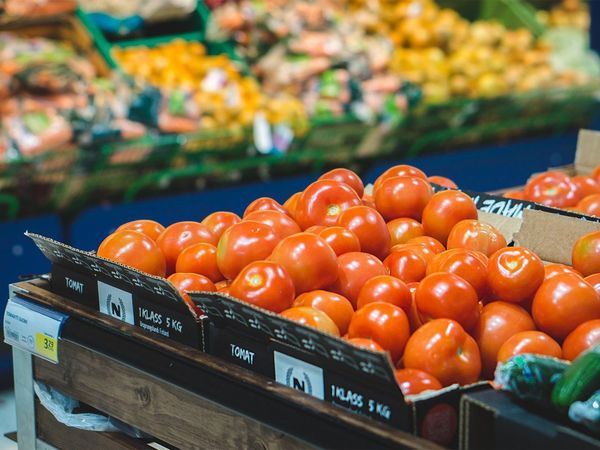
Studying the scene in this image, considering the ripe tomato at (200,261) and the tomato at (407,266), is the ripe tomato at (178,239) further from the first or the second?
the tomato at (407,266)

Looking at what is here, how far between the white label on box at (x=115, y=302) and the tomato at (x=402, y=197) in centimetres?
62

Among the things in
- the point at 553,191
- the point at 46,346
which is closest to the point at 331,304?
the point at 46,346

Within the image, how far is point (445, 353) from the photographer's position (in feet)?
4.89

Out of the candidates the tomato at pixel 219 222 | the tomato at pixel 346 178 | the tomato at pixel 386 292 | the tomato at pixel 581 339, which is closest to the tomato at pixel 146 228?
the tomato at pixel 219 222

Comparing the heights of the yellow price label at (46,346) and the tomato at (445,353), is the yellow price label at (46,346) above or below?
below

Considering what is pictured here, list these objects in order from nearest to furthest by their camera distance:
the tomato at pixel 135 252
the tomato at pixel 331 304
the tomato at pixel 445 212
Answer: the tomato at pixel 331 304 < the tomato at pixel 135 252 < the tomato at pixel 445 212

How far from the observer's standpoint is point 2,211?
12.5 feet

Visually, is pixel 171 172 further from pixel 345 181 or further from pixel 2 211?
pixel 345 181

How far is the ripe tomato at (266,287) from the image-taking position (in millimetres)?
1634

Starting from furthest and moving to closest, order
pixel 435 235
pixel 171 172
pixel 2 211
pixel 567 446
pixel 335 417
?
pixel 171 172 < pixel 2 211 < pixel 435 235 < pixel 335 417 < pixel 567 446

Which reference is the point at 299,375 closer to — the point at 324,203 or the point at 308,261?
the point at 308,261

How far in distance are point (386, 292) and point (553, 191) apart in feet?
3.43

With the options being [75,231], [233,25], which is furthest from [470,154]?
[75,231]

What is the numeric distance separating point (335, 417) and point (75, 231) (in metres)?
2.82
